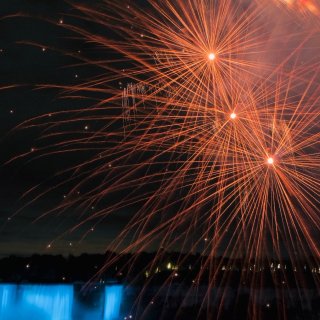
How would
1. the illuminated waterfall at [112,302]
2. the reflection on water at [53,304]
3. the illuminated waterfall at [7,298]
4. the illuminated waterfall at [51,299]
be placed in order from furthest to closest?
the illuminated waterfall at [7,298], the illuminated waterfall at [51,299], the reflection on water at [53,304], the illuminated waterfall at [112,302]

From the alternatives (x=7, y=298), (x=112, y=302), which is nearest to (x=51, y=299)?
(x=7, y=298)

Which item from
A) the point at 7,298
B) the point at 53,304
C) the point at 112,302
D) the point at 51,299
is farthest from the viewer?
the point at 7,298

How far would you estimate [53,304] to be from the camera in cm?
3011

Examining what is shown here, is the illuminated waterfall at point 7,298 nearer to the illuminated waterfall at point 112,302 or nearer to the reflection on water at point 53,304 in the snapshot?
the reflection on water at point 53,304

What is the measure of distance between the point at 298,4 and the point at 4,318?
Answer: 25.1 metres

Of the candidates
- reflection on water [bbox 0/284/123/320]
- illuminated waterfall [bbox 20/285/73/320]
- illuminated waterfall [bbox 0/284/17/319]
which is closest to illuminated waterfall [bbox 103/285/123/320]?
reflection on water [bbox 0/284/123/320]

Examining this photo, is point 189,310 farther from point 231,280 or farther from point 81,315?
point 81,315

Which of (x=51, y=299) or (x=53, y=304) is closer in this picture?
(x=53, y=304)

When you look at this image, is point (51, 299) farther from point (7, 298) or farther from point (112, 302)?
point (112, 302)

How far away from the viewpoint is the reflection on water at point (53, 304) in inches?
1031

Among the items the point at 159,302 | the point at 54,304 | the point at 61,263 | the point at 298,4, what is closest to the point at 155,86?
the point at 298,4

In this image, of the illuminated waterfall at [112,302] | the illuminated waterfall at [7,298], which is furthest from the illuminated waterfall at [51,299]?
the illuminated waterfall at [112,302]

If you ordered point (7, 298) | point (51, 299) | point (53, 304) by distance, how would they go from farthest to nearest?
point (7, 298) < point (51, 299) < point (53, 304)

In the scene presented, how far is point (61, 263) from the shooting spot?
124ft
